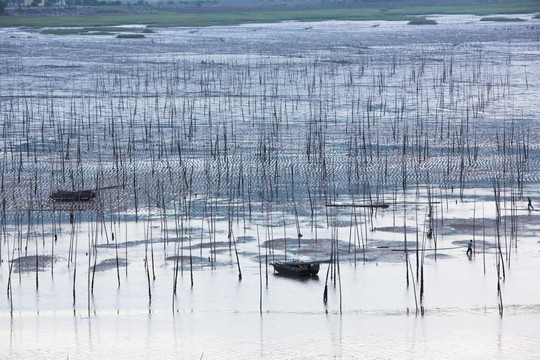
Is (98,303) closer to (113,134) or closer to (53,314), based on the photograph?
(53,314)

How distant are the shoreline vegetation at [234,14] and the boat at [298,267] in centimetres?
7659

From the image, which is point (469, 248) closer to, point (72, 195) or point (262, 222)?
point (262, 222)

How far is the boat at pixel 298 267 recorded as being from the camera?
17750mm

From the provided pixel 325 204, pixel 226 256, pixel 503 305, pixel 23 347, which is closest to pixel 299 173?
pixel 325 204

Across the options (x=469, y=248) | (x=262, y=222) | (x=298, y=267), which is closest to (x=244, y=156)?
(x=262, y=222)

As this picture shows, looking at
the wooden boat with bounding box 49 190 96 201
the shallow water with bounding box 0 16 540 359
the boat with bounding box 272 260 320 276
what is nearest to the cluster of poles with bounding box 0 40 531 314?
the shallow water with bounding box 0 16 540 359

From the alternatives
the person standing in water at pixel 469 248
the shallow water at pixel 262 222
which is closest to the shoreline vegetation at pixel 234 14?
the shallow water at pixel 262 222

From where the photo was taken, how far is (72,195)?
22.9 m

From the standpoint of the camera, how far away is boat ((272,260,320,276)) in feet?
58.2

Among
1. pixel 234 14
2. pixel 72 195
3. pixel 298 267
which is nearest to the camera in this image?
pixel 298 267

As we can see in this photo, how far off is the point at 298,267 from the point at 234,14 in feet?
331

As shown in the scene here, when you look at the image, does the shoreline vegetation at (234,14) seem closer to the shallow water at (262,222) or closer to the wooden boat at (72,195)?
the shallow water at (262,222)

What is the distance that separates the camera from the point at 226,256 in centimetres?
1936

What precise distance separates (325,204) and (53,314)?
→ 861 centimetres
